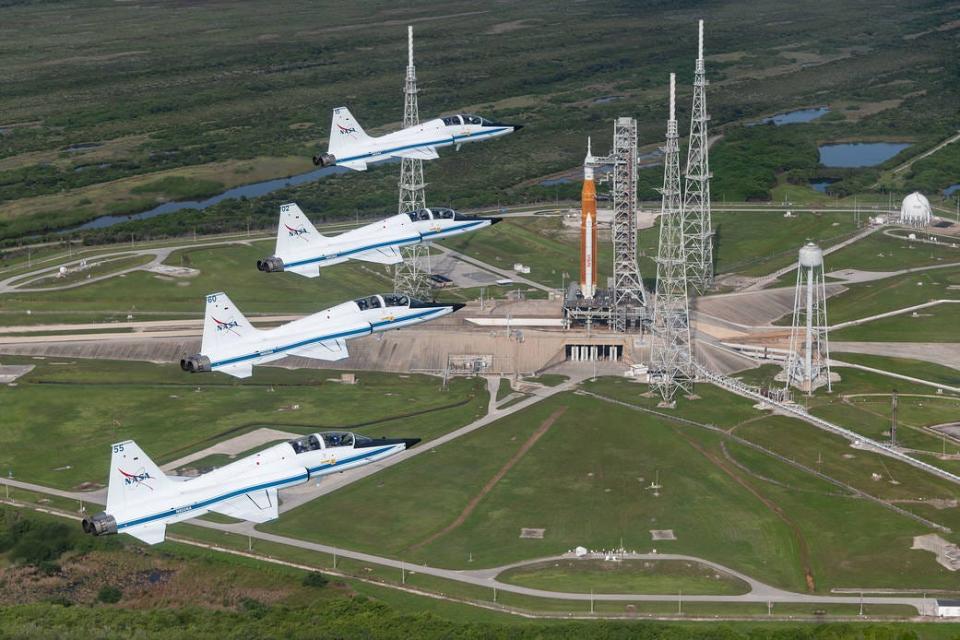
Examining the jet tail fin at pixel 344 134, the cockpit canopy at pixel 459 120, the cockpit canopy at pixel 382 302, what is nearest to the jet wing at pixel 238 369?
the cockpit canopy at pixel 382 302

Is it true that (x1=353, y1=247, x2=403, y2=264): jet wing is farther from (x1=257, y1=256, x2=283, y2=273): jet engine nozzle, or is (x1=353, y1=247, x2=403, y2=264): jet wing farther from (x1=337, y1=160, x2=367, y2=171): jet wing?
(x1=257, y1=256, x2=283, y2=273): jet engine nozzle

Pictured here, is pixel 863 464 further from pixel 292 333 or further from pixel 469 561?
pixel 292 333

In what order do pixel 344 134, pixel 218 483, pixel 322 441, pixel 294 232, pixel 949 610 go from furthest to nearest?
1. pixel 344 134
2. pixel 294 232
3. pixel 949 610
4. pixel 322 441
5. pixel 218 483

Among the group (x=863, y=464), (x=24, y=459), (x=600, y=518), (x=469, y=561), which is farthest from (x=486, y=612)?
(x=24, y=459)

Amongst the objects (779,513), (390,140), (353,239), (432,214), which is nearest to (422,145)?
(390,140)

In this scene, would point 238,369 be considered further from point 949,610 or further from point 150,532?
point 949,610

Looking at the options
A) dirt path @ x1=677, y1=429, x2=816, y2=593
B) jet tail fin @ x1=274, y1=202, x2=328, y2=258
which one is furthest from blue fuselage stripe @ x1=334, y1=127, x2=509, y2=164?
dirt path @ x1=677, y1=429, x2=816, y2=593

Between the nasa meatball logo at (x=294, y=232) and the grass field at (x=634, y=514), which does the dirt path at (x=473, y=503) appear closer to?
the grass field at (x=634, y=514)
